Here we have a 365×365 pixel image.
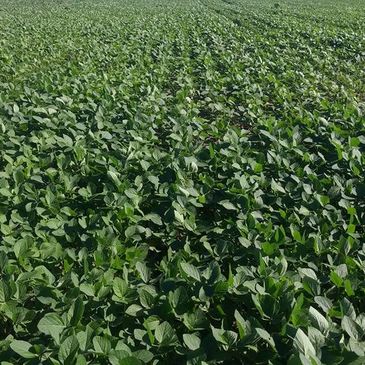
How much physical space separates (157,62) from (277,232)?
7.57 metres

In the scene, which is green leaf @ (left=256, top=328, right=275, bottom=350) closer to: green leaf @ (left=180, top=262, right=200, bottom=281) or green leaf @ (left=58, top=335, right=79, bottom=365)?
green leaf @ (left=180, top=262, right=200, bottom=281)

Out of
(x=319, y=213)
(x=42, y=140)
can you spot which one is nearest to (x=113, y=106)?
(x=42, y=140)

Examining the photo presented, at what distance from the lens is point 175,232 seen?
125 inches

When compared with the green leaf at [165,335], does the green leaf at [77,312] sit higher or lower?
lower

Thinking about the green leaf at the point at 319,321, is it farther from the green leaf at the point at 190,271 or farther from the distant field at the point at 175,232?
the green leaf at the point at 190,271

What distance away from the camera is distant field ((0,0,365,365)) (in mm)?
2062

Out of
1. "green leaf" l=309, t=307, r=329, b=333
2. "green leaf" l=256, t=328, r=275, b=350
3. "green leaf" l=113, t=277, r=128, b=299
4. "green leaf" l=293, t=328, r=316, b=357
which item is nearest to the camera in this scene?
"green leaf" l=293, t=328, r=316, b=357

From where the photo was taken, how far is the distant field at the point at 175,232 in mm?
2062

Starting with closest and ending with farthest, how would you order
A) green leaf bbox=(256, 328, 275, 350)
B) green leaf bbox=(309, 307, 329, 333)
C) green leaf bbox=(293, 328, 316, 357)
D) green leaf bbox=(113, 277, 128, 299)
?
green leaf bbox=(293, 328, 316, 357) < green leaf bbox=(256, 328, 275, 350) < green leaf bbox=(309, 307, 329, 333) < green leaf bbox=(113, 277, 128, 299)

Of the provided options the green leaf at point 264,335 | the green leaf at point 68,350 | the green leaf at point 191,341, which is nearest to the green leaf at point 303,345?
the green leaf at point 264,335

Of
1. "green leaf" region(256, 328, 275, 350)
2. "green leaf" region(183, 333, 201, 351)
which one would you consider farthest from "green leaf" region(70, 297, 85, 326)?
"green leaf" region(256, 328, 275, 350)

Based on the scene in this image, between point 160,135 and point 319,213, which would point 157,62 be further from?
point 319,213

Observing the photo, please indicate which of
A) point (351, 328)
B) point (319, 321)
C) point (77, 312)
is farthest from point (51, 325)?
point (351, 328)

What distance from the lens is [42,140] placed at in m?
4.48
